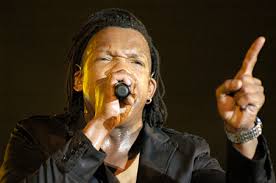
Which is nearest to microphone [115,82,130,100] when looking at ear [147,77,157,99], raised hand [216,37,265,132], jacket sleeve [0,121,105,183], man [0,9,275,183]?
man [0,9,275,183]

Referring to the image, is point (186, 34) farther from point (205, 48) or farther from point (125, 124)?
point (125, 124)

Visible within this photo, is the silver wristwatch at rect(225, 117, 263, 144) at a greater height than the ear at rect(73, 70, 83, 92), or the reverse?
the ear at rect(73, 70, 83, 92)

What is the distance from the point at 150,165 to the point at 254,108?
52cm

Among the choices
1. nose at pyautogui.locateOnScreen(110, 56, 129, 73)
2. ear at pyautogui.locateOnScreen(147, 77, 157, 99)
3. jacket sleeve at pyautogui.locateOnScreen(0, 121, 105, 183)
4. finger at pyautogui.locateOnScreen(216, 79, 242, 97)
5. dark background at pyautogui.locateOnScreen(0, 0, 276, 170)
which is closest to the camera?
finger at pyautogui.locateOnScreen(216, 79, 242, 97)

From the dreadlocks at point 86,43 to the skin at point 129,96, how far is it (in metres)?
0.05

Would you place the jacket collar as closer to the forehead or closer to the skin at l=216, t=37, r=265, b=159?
the forehead

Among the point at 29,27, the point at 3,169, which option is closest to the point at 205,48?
the point at 29,27

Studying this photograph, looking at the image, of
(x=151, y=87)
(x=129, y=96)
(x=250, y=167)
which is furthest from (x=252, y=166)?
(x=151, y=87)

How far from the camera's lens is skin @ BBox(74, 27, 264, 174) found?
1.21 m

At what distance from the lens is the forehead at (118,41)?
5.42 feet

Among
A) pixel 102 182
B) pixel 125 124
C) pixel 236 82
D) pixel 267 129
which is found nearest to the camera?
pixel 236 82

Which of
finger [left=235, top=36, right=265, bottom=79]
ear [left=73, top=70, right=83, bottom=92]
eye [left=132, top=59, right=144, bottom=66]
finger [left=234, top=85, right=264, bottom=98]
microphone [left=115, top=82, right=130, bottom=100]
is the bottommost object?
ear [left=73, top=70, right=83, bottom=92]

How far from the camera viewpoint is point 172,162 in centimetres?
164

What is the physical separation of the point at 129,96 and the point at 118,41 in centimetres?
31
